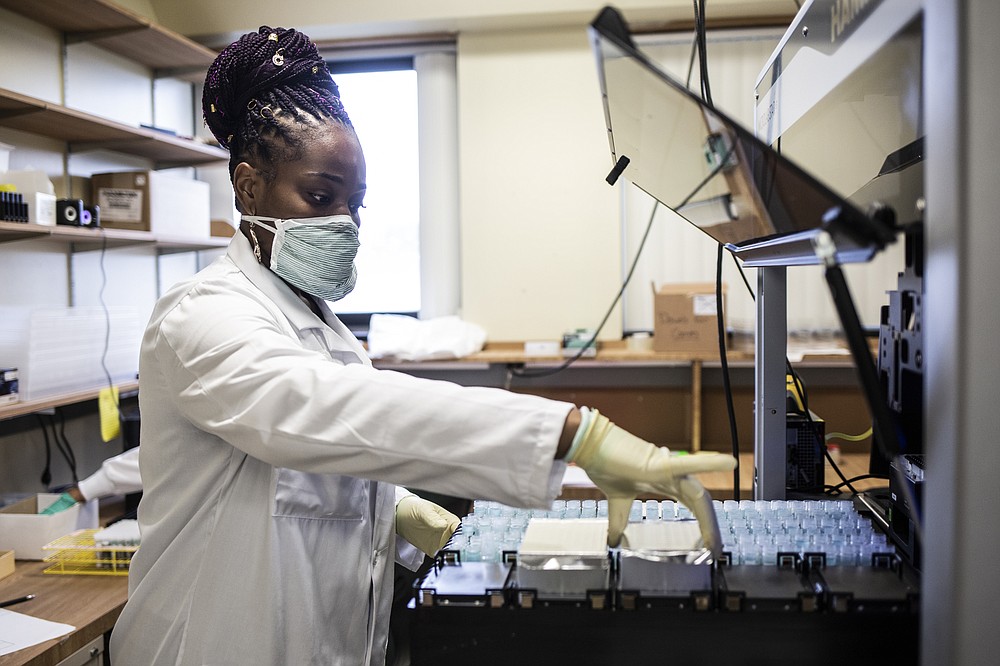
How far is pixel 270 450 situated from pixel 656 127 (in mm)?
537

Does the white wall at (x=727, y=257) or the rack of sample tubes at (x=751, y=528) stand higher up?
the white wall at (x=727, y=257)

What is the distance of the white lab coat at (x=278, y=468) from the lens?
0.72m

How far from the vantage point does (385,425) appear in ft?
2.39

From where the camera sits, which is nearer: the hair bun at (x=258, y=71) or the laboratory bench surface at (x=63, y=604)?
the hair bun at (x=258, y=71)

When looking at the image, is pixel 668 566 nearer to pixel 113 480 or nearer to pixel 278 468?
pixel 278 468

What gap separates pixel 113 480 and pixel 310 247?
1547 mm

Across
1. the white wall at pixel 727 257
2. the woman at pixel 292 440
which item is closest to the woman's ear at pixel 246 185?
the woman at pixel 292 440

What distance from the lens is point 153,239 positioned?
2.57m

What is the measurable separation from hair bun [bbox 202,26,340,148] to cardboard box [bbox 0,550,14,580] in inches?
53.0

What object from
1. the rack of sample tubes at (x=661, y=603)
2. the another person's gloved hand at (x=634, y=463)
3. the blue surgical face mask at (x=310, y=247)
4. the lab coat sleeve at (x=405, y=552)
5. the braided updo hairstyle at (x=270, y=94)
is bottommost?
the lab coat sleeve at (x=405, y=552)

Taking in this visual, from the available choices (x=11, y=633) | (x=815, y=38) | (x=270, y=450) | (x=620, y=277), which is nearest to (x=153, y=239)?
(x=11, y=633)

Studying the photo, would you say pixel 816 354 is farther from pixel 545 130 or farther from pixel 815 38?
pixel 815 38

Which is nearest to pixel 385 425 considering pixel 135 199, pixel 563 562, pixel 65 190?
pixel 563 562

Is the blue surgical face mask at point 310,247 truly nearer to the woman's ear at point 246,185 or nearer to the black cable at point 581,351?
the woman's ear at point 246,185
